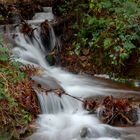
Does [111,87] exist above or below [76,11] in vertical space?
below

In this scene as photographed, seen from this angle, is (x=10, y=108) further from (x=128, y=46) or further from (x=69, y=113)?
(x=128, y=46)

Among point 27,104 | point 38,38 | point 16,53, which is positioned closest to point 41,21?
point 38,38

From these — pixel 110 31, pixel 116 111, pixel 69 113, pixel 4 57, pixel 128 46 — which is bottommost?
pixel 69 113

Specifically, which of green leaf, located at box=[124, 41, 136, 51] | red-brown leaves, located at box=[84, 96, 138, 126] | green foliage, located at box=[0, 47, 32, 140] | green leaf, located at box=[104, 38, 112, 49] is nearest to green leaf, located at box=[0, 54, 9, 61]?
green foliage, located at box=[0, 47, 32, 140]

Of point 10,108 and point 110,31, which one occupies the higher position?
point 110,31

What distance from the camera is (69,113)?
7887 mm

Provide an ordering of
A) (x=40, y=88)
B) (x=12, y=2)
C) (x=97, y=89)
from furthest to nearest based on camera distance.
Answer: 1. (x=12, y=2)
2. (x=97, y=89)
3. (x=40, y=88)

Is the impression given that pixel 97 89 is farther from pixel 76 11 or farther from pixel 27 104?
pixel 76 11

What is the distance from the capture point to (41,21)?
12141 millimetres

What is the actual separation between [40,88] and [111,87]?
1810 millimetres

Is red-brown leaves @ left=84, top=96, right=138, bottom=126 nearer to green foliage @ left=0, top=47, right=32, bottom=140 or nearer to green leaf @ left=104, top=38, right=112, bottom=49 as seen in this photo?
green foliage @ left=0, top=47, right=32, bottom=140

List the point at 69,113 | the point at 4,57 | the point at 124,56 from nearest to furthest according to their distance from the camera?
the point at 69,113
the point at 4,57
the point at 124,56

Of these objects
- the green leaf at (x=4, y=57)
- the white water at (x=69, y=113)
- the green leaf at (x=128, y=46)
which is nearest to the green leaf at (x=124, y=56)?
the green leaf at (x=128, y=46)

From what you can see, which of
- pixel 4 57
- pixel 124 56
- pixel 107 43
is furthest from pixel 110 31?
pixel 4 57
